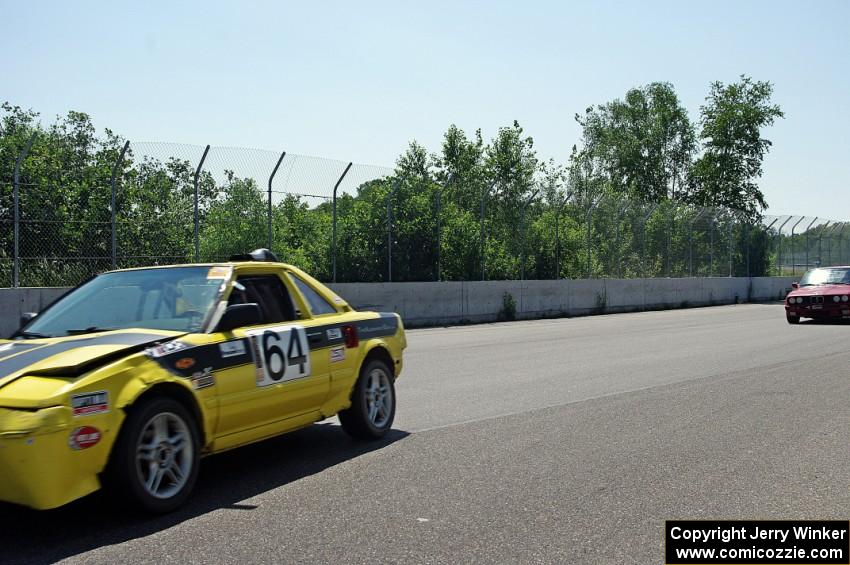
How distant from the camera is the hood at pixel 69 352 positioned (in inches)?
184

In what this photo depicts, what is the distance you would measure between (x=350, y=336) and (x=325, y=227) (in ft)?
50.1

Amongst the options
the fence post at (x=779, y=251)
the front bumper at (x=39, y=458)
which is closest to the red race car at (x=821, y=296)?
the front bumper at (x=39, y=458)

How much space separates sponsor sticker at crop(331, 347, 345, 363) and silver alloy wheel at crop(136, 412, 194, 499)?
66.4 inches

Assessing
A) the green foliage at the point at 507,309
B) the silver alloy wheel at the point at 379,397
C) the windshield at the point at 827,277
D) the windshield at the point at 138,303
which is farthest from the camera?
the green foliage at the point at 507,309

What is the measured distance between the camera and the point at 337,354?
6742mm

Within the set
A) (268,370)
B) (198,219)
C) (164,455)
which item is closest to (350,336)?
(268,370)

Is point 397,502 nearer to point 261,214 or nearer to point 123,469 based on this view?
point 123,469

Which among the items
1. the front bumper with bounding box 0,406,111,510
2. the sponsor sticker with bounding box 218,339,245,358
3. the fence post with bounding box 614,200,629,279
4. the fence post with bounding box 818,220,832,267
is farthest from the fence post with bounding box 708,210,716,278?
the front bumper with bounding box 0,406,111,510

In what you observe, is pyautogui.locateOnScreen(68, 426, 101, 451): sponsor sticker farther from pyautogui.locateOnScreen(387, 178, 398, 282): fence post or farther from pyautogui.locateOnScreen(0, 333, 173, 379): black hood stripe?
pyautogui.locateOnScreen(387, 178, 398, 282): fence post

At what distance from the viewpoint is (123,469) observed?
471cm

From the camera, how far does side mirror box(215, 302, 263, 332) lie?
5.53 metres

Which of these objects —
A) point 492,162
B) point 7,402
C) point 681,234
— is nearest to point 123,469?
point 7,402

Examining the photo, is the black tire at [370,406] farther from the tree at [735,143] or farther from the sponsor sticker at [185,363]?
the tree at [735,143]

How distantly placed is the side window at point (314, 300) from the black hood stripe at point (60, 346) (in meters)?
1.64
